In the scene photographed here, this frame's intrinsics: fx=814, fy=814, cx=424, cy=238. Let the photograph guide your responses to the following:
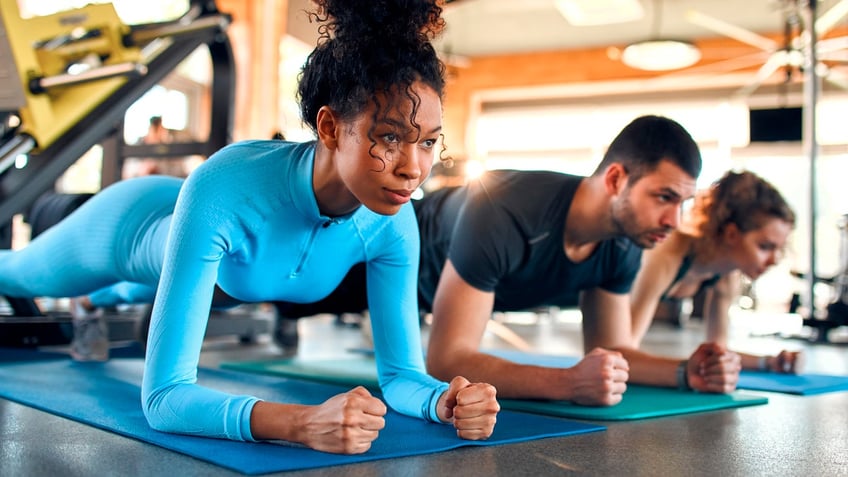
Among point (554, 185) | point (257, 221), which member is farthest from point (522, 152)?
point (257, 221)

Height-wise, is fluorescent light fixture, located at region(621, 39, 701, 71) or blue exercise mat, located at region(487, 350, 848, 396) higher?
fluorescent light fixture, located at region(621, 39, 701, 71)

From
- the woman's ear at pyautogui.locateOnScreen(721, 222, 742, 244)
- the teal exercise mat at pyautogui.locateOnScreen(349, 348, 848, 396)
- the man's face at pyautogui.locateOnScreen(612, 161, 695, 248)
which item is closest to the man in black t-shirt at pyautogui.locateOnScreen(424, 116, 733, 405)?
the man's face at pyautogui.locateOnScreen(612, 161, 695, 248)

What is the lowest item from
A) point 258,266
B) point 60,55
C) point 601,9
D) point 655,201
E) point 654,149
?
point 258,266

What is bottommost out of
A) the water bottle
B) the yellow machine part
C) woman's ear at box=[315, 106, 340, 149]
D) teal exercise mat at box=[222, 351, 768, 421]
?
teal exercise mat at box=[222, 351, 768, 421]

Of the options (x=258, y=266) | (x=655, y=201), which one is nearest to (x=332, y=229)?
(x=258, y=266)

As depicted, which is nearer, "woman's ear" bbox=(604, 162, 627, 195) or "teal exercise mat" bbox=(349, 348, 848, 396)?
"woman's ear" bbox=(604, 162, 627, 195)

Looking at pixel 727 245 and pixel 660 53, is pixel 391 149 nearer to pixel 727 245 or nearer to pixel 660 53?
pixel 727 245

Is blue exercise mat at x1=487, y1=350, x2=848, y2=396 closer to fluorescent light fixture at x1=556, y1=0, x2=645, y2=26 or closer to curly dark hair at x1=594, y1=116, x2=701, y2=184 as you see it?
curly dark hair at x1=594, y1=116, x2=701, y2=184

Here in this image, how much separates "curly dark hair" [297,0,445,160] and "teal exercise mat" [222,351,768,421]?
731mm

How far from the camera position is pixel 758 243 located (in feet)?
8.04

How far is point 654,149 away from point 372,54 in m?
0.80

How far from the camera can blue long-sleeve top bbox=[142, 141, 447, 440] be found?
1.24 meters

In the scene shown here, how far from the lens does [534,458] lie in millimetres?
1228

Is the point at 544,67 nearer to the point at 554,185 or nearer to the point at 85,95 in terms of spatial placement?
the point at 85,95
